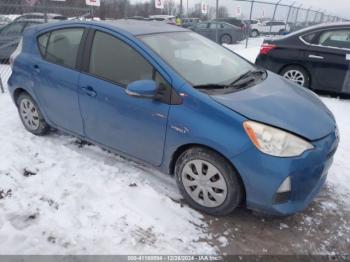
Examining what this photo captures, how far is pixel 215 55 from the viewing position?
3.75 m

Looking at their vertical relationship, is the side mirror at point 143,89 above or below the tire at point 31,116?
above

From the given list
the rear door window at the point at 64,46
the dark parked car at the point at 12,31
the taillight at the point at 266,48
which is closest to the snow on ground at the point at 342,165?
the taillight at the point at 266,48

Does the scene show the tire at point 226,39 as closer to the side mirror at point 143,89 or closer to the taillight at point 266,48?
the taillight at point 266,48

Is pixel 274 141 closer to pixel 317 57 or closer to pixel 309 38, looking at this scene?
pixel 317 57

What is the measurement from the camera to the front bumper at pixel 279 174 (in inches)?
102

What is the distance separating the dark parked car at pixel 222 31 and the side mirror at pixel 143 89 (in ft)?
55.7

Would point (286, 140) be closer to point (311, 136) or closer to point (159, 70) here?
point (311, 136)

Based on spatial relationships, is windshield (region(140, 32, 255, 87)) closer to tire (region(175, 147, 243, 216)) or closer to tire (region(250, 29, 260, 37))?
tire (region(175, 147, 243, 216))

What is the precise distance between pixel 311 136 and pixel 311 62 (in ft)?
13.9

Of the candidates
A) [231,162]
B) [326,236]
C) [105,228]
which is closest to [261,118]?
[231,162]

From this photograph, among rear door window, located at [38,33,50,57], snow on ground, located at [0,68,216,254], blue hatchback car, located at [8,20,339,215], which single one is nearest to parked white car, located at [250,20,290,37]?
rear door window, located at [38,33,50,57]

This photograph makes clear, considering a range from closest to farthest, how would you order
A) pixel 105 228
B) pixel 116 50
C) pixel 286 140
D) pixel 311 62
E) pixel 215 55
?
pixel 286 140 → pixel 105 228 → pixel 116 50 → pixel 215 55 → pixel 311 62

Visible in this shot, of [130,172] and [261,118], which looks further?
[130,172]

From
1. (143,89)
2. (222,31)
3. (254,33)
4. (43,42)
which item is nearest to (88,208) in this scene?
(143,89)
